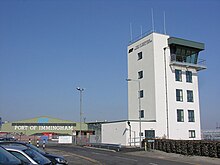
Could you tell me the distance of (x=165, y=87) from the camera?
4606 centimetres

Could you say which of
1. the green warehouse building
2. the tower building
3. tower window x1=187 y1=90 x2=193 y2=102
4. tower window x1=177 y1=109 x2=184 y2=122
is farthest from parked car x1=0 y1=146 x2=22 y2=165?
the green warehouse building

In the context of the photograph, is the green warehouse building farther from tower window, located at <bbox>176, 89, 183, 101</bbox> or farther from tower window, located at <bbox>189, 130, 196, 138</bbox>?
tower window, located at <bbox>176, 89, 183, 101</bbox>

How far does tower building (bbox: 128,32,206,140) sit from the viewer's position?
44919mm

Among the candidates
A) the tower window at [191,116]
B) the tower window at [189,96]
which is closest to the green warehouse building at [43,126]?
the tower window at [191,116]

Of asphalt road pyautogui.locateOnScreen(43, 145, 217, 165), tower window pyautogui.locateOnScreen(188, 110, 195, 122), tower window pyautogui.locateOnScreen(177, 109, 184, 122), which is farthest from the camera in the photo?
tower window pyautogui.locateOnScreen(188, 110, 195, 122)

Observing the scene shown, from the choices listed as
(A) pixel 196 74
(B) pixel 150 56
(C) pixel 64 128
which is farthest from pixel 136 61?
(C) pixel 64 128

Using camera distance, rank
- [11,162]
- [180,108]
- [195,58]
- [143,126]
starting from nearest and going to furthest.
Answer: [11,162], [143,126], [180,108], [195,58]

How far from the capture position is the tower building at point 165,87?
4492 cm

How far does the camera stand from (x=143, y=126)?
142 ft

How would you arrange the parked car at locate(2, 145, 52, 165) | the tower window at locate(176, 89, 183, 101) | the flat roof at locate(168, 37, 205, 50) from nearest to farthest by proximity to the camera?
the parked car at locate(2, 145, 52, 165) → the tower window at locate(176, 89, 183, 101) → the flat roof at locate(168, 37, 205, 50)

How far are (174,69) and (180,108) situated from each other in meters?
6.11

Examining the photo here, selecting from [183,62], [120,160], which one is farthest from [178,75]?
[120,160]

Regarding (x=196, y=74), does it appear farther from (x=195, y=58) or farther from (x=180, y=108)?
(x=180, y=108)

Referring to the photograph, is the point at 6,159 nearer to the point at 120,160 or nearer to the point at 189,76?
the point at 120,160
